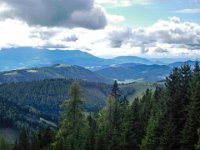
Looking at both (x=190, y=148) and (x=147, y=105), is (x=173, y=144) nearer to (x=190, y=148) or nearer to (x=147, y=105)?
(x=190, y=148)

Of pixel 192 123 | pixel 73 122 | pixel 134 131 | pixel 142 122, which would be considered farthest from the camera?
pixel 142 122

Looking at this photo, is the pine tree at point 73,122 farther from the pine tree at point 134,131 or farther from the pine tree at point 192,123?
the pine tree at point 192,123

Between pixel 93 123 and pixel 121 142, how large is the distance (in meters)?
36.4

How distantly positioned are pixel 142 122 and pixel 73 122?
15.7 m

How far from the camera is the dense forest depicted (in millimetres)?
63781

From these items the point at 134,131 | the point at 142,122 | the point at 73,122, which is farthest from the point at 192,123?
the point at 73,122

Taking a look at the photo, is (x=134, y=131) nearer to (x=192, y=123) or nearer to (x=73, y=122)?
(x=73, y=122)

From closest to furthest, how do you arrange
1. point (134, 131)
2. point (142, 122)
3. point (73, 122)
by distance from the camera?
point (134, 131) → point (73, 122) → point (142, 122)

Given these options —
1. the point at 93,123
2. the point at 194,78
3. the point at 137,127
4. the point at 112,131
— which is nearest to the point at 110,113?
the point at 112,131

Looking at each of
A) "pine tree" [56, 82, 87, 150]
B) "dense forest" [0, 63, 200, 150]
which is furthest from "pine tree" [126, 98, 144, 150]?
"pine tree" [56, 82, 87, 150]

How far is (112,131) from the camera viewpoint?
86750 millimetres

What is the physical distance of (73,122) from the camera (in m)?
83.3

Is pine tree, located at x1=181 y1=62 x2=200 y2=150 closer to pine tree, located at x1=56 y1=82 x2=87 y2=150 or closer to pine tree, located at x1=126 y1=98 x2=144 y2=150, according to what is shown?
pine tree, located at x1=126 y1=98 x2=144 y2=150

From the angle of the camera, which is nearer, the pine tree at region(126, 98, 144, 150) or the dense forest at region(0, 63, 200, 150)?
the dense forest at region(0, 63, 200, 150)
